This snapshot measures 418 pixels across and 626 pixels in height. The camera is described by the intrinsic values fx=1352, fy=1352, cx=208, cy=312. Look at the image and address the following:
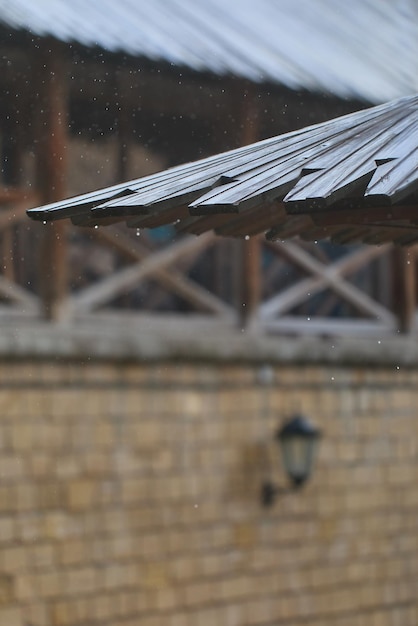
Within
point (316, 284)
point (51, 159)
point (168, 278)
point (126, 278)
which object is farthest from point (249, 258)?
point (51, 159)

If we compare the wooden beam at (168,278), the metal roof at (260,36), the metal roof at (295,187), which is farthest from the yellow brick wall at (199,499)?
the metal roof at (295,187)

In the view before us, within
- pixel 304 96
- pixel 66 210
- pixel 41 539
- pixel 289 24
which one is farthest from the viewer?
pixel 289 24

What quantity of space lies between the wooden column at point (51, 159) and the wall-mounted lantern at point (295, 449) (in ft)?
5.58

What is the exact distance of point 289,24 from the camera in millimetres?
9570

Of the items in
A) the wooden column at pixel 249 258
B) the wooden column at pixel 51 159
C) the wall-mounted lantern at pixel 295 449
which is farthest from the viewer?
the wooden column at pixel 249 258

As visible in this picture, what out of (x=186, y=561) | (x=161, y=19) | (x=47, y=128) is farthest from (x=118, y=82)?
(x=186, y=561)

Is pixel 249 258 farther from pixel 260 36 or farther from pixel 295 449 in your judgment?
pixel 260 36

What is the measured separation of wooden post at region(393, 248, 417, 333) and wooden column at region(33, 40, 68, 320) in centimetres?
269

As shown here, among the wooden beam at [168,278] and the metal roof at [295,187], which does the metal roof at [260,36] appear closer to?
the wooden beam at [168,278]

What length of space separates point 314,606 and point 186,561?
113cm

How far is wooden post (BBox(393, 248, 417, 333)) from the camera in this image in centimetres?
925

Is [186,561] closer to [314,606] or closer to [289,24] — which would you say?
[314,606]

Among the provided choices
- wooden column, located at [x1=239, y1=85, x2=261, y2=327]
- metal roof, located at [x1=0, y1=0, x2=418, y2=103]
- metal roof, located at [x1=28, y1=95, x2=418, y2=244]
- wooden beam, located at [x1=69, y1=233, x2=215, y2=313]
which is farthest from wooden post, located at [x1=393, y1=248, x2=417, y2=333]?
metal roof, located at [x1=28, y1=95, x2=418, y2=244]

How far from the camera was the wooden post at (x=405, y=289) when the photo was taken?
30.3ft
